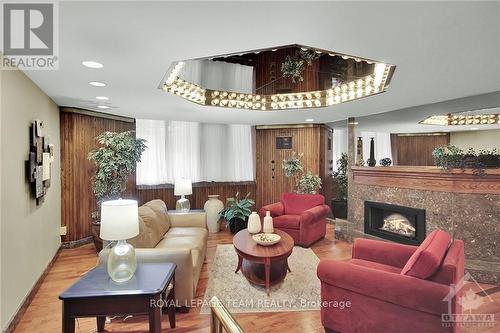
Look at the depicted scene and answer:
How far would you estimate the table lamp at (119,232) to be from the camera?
6.21 feet

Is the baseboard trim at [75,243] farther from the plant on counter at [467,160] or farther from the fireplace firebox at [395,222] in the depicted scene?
the plant on counter at [467,160]

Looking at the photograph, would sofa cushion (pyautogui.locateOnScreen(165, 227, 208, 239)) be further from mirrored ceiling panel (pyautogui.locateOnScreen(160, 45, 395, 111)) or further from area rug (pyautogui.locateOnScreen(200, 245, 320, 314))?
mirrored ceiling panel (pyautogui.locateOnScreen(160, 45, 395, 111))

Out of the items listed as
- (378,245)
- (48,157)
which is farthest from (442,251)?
(48,157)

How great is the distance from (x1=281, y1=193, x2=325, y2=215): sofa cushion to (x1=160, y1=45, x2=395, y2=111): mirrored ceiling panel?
5.50 ft

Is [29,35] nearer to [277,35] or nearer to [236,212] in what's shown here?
[277,35]

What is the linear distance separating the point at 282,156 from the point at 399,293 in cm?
459

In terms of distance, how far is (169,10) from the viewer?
149cm

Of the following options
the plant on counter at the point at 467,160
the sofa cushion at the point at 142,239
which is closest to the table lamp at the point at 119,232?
the sofa cushion at the point at 142,239

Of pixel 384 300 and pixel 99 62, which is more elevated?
pixel 99 62

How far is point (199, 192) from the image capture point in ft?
19.5

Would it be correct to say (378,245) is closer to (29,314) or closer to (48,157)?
(29,314)

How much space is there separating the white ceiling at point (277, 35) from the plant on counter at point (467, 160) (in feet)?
2.78

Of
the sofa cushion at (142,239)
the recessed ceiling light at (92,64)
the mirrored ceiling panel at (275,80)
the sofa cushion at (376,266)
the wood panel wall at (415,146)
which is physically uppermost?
the mirrored ceiling panel at (275,80)

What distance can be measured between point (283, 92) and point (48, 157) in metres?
3.58
